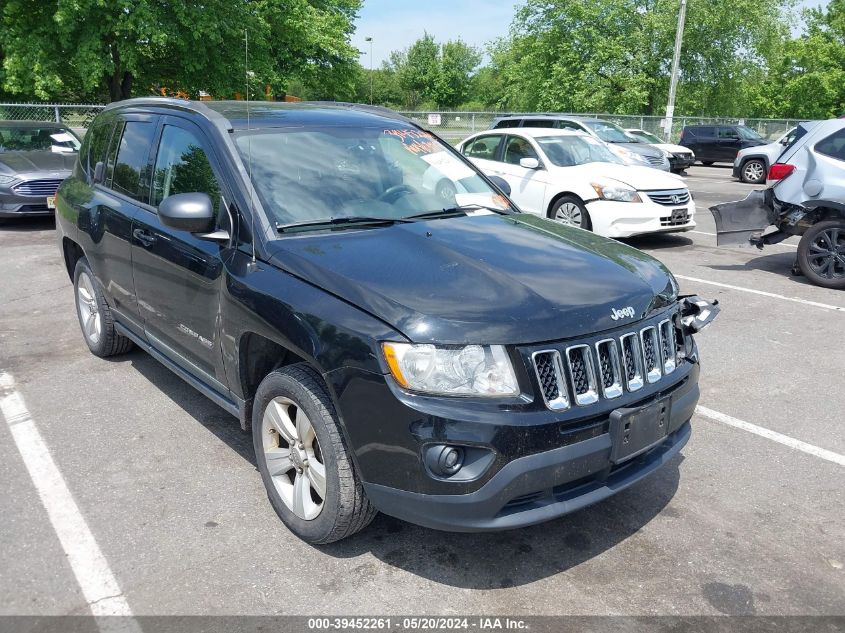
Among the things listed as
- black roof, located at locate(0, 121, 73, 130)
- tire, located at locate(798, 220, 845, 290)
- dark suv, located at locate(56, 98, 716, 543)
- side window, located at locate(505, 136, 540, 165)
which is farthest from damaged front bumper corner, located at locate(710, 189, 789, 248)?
black roof, located at locate(0, 121, 73, 130)

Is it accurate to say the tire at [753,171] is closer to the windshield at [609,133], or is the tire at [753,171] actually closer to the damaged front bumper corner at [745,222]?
the windshield at [609,133]

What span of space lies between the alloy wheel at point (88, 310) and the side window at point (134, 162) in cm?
96

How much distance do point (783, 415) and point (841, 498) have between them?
1.07 meters

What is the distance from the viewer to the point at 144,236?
420 cm

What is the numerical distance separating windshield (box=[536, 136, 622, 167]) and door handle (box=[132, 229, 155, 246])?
24.2 ft

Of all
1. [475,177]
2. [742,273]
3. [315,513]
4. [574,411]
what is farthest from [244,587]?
[742,273]

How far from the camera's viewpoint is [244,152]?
363 centimetres

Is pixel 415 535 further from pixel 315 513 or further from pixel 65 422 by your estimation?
pixel 65 422

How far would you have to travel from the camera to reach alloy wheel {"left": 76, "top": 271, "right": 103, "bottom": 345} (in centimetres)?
535

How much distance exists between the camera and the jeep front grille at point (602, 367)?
2.73 m

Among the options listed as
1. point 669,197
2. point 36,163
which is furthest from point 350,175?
point 36,163

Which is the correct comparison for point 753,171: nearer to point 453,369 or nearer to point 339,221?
point 339,221

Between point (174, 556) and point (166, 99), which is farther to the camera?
point (166, 99)

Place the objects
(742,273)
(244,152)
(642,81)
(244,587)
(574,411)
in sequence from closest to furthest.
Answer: (574,411) < (244,587) < (244,152) < (742,273) < (642,81)
